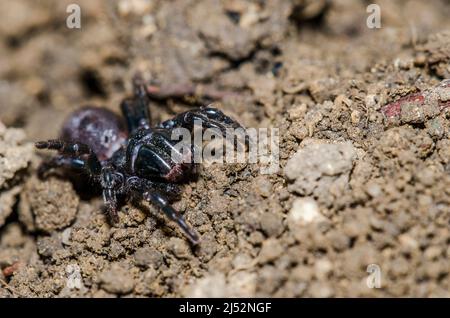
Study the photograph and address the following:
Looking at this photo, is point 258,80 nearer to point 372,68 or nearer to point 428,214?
point 372,68

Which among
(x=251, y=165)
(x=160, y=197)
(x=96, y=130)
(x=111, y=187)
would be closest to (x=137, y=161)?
(x=111, y=187)

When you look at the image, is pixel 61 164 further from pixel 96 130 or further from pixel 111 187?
pixel 111 187

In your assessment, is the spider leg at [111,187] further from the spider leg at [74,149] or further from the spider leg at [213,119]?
the spider leg at [213,119]

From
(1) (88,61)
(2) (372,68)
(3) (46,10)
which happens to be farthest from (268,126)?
(3) (46,10)

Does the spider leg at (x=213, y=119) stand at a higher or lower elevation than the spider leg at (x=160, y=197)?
higher

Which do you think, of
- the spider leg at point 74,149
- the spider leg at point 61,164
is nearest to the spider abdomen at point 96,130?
the spider leg at point 61,164

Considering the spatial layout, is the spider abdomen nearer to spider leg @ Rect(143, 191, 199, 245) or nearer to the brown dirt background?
the brown dirt background

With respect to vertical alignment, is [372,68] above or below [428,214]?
above

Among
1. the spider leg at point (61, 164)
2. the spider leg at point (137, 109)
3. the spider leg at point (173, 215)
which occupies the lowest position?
the spider leg at point (173, 215)
